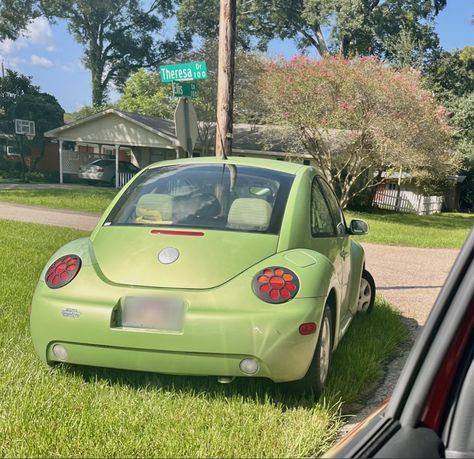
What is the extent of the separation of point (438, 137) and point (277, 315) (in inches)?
788

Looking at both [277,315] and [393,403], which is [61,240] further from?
[393,403]

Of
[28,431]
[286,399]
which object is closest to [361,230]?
[286,399]

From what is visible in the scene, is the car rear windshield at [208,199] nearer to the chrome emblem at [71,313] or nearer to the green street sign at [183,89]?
the chrome emblem at [71,313]

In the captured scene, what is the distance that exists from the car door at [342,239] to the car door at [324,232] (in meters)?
0.07

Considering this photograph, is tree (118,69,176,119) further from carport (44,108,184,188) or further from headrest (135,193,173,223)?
headrest (135,193,173,223)

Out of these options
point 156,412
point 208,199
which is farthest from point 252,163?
point 156,412

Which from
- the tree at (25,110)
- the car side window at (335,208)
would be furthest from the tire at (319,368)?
the tree at (25,110)

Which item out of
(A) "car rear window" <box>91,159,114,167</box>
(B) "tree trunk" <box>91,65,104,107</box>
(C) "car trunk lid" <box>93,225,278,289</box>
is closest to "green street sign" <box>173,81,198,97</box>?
(C) "car trunk lid" <box>93,225,278,289</box>

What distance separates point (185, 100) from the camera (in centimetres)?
713

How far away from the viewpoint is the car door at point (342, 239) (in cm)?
436

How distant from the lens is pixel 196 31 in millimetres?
48000

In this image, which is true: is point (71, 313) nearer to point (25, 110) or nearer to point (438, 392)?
point (438, 392)

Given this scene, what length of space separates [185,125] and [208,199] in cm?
348

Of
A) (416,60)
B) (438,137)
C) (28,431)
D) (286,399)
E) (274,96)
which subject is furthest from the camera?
(416,60)
